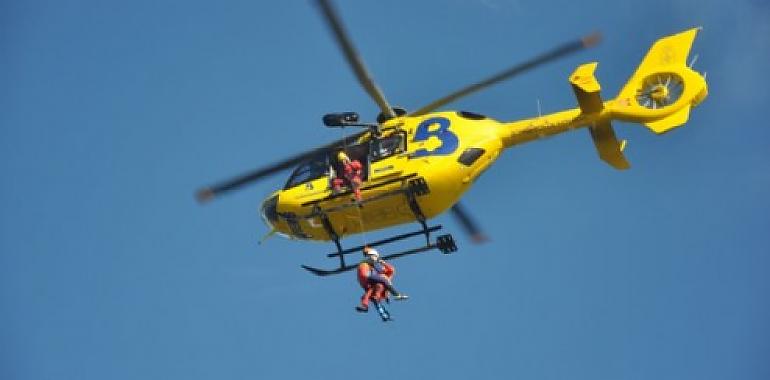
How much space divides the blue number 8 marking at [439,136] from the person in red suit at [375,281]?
1898mm

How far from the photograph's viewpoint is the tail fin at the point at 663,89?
60.6ft

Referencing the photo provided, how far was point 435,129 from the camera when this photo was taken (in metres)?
18.9

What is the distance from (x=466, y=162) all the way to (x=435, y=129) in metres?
0.81

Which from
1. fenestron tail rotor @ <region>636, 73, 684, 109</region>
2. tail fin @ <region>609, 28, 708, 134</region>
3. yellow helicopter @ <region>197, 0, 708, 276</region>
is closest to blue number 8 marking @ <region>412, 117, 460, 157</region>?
yellow helicopter @ <region>197, 0, 708, 276</region>

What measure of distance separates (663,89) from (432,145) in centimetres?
391

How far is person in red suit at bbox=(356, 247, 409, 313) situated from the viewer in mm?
18078

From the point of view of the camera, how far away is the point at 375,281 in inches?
714

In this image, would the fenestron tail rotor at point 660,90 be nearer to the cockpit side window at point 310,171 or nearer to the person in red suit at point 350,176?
the person in red suit at point 350,176

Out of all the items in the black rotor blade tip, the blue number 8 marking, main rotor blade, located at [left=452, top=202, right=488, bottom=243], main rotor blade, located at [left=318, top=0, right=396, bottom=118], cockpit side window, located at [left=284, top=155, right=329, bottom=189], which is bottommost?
main rotor blade, located at [left=452, top=202, right=488, bottom=243]

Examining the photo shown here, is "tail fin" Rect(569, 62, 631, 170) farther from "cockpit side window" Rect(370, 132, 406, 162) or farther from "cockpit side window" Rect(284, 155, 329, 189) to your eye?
"cockpit side window" Rect(284, 155, 329, 189)

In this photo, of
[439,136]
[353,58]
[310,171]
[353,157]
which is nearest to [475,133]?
[439,136]

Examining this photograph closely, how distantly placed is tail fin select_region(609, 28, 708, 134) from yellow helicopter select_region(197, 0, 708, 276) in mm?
16

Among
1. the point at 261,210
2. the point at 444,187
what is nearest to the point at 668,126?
the point at 444,187

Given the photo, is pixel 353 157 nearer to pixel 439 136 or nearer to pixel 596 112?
pixel 439 136
